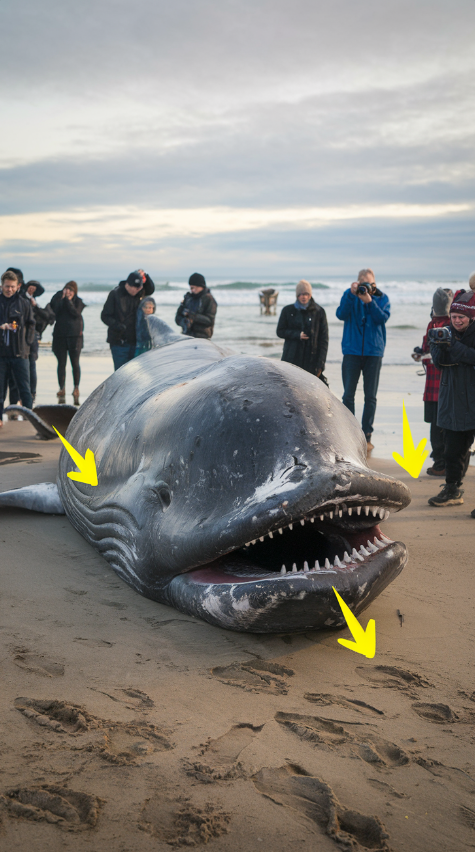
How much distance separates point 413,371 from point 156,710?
1564cm

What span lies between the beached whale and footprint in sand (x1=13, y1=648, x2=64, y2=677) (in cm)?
79

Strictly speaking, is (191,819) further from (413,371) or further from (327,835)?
(413,371)

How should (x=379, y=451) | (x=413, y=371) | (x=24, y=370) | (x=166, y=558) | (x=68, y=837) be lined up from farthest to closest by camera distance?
(x=413, y=371), (x=24, y=370), (x=379, y=451), (x=166, y=558), (x=68, y=837)

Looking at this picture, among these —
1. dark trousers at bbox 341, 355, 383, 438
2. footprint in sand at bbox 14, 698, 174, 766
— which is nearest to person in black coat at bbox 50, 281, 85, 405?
dark trousers at bbox 341, 355, 383, 438

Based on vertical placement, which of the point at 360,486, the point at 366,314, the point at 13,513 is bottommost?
the point at 13,513

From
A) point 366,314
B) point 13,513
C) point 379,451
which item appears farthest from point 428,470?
point 13,513

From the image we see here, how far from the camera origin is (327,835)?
2191 millimetres

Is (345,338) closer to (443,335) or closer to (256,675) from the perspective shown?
(443,335)

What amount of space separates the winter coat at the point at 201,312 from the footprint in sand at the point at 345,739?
8.58 metres

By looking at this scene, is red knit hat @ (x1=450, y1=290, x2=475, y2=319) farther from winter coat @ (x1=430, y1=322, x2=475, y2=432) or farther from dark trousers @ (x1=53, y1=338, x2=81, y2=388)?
→ dark trousers @ (x1=53, y1=338, x2=81, y2=388)

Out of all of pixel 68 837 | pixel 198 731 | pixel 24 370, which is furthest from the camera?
pixel 24 370

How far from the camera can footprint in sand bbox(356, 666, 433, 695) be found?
10.5 feet

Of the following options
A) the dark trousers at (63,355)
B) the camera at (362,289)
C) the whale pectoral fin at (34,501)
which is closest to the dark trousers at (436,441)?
the camera at (362,289)

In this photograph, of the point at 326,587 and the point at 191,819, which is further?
the point at 326,587
